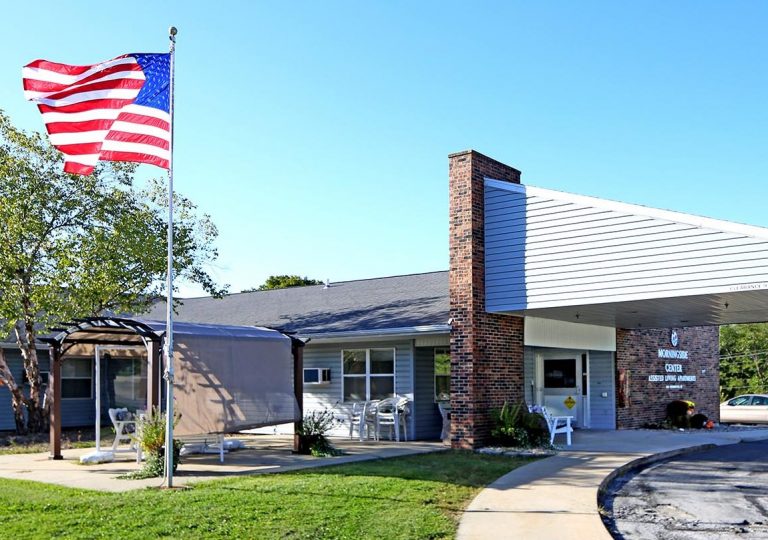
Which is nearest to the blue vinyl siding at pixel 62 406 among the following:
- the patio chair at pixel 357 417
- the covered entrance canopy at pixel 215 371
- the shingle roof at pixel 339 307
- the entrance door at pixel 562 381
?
the shingle roof at pixel 339 307

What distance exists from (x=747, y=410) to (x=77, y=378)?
2125 centimetres

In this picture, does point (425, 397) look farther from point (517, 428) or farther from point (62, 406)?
point (62, 406)

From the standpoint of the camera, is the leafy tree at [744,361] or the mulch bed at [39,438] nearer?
the mulch bed at [39,438]

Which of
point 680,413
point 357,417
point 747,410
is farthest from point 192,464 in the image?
point 747,410

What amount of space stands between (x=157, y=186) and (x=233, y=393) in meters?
8.92

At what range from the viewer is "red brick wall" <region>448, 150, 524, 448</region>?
15.7 m

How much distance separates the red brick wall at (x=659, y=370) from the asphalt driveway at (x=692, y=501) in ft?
21.0

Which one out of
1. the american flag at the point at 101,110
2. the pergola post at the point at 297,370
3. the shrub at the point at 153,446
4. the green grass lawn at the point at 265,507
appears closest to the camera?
the green grass lawn at the point at 265,507

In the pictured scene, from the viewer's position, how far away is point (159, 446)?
12.1m

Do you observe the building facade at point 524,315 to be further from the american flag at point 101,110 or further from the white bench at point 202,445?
the american flag at point 101,110

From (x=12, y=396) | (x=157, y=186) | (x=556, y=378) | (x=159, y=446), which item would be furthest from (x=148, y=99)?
(x=556, y=378)

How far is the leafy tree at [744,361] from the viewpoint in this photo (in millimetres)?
39094

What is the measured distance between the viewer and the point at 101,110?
10.6 m

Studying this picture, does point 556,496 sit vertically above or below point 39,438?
above
